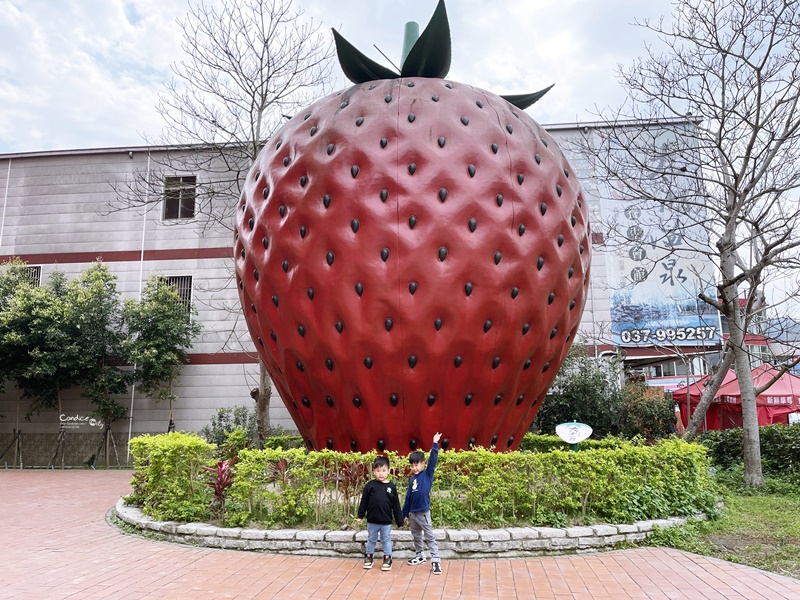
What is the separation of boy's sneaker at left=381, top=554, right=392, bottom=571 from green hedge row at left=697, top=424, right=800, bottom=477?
8.27 m

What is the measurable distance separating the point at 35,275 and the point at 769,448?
20.6 meters

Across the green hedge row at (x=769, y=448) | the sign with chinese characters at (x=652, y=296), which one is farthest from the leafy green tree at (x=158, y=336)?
the green hedge row at (x=769, y=448)

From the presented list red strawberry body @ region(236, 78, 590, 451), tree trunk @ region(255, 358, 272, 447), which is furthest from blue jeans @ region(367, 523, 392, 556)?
tree trunk @ region(255, 358, 272, 447)

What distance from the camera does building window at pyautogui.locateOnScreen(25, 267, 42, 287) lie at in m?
19.0

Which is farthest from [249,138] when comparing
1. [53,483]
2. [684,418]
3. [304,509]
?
[684,418]

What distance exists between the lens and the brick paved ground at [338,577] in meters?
4.75

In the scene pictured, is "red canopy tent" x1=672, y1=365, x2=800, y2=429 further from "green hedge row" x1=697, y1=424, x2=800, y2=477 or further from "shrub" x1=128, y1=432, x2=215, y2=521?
"shrub" x1=128, y1=432, x2=215, y2=521

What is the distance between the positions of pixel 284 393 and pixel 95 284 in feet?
39.2

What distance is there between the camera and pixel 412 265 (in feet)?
22.1

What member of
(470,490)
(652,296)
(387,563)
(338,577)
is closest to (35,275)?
(470,490)

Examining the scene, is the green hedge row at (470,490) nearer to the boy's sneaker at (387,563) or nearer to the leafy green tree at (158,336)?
the boy's sneaker at (387,563)

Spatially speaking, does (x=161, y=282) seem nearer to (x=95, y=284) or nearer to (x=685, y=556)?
(x=95, y=284)

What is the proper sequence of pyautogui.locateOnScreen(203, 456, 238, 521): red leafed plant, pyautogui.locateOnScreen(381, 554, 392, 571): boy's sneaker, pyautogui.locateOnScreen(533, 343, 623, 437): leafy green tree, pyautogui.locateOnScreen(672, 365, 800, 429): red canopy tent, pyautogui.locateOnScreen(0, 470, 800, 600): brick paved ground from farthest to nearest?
pyautogui.locateOnScreen(533, 343, 623, 437): leafy green tree, pyautogui.locateOnScreen(672, 365, 800, 429): red canopy tent, pyautogui.locateOnScreen(203, 456, 238, 521): red leafed plant, pyautogui.locateOnScreen(381, 554, 392, 571): boy's sneaker, pyautogui.locateOnScreen(0, 470, 800, 600): brick paved ground

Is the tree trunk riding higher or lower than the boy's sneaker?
higher
